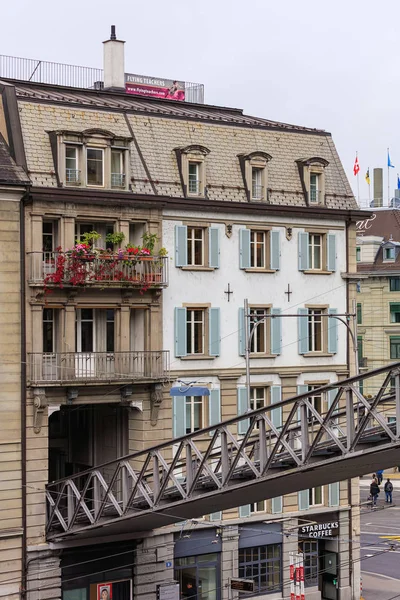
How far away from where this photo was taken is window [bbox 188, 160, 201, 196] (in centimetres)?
5322

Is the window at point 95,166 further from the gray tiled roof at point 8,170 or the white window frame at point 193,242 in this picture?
the white window frame at point 193,242

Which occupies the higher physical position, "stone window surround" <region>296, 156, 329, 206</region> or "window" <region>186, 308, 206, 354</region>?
"stone window surround" <region>296, 156, 329, 206</region>

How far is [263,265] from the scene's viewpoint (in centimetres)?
5519

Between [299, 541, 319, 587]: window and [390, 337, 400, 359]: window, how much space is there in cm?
5391

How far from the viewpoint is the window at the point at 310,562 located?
56906 mm

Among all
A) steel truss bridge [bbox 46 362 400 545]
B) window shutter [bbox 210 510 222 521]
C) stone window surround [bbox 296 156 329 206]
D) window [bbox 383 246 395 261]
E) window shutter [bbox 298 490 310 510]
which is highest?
window [bbox 383 246 395 261]

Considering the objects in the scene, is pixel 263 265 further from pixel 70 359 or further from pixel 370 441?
pixel 370 441

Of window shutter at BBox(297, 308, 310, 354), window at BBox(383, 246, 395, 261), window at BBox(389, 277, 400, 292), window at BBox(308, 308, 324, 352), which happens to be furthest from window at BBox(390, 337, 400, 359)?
window shutter at BBox(297, 308, 310, 354)

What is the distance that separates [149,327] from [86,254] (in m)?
4.61

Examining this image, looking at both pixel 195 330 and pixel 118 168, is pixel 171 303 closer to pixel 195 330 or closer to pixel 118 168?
pixel 195 330

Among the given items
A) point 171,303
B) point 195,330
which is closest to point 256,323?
point 195,330

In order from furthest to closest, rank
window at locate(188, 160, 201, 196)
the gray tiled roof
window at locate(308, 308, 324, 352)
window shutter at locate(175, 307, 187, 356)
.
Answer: window at locate(308, 308, 324, 352), window at locate(188, 160, 201, 196), window shutter at locate(175, 307, 187, 356), the gray tiled roof

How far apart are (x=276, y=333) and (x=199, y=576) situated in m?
11.0

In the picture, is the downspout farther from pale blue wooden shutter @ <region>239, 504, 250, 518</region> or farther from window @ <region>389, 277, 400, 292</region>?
window @ <region>389, 277, 400, 292</region>
